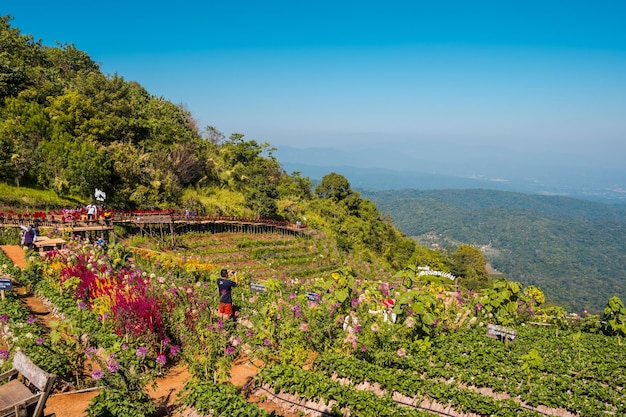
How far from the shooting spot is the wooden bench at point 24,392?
16.8ft

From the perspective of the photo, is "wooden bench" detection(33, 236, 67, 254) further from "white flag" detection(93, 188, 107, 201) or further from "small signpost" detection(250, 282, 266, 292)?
"small signpost" detection(250, 282, 266, 292)

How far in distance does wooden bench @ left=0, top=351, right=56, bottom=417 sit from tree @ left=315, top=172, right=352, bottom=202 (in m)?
44.6

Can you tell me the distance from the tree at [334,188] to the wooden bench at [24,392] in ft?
146

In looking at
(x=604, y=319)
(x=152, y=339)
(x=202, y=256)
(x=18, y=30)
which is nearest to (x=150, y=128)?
(x=202, y=256)

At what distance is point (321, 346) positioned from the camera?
8773 mm

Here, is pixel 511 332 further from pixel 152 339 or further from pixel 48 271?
pixel 48 271

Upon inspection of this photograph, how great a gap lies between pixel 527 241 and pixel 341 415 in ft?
676

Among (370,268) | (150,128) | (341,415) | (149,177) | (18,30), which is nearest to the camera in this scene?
(341,415)

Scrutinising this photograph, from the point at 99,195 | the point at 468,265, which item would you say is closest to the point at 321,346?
the point at 99,195

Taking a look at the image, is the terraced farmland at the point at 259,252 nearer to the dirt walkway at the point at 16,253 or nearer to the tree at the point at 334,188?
the dirt walkway at the point at 16,253

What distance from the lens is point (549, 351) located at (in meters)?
9.51

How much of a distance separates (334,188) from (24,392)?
45.3 metres

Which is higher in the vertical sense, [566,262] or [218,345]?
[218,345]

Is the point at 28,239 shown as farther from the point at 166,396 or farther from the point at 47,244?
the point at 166,396
